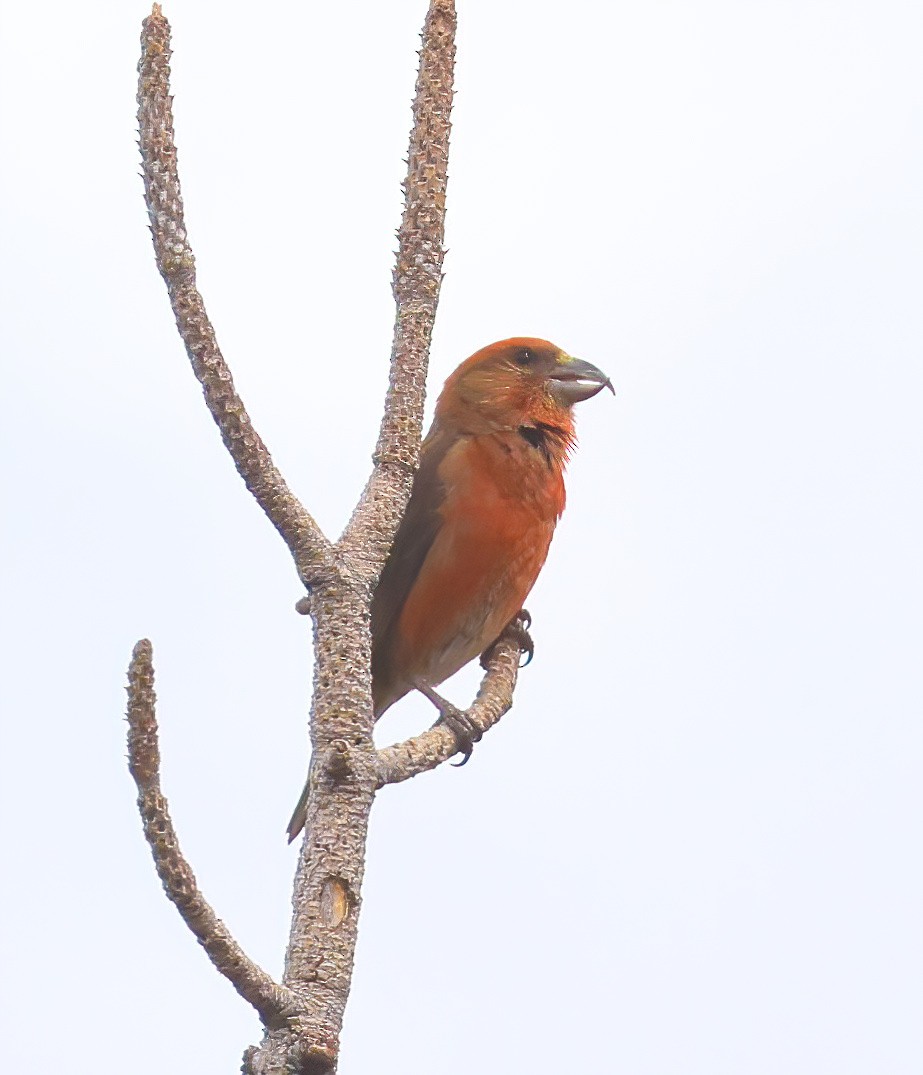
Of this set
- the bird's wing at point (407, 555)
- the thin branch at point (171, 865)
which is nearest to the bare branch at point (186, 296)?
the thin branch at point (171, 865)

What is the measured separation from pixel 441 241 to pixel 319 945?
1802 mm

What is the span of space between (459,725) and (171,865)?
1577 millimetres

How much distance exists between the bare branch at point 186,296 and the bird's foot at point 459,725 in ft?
2.51

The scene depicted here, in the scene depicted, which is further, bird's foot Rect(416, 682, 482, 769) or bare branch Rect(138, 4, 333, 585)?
bird's foot Rect(416, 682, 482, 769)

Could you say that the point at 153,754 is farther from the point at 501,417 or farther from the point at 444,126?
the point at 501,417

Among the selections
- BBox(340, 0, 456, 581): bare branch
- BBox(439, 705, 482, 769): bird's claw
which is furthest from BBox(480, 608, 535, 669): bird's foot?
BBox(340, 0, 456, 581): bare branch

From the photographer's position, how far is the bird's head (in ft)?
20.0

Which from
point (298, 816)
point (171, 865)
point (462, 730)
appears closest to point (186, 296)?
point (171, 865)

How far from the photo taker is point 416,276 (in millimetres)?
3855

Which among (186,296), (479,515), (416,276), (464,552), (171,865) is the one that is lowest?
(171,865)

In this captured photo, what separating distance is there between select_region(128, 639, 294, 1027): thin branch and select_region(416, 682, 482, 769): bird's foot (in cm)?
103

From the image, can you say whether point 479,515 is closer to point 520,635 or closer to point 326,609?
point 520,635

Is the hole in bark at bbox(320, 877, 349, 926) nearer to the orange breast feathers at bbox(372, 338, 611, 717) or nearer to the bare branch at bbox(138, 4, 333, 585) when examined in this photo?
the bare branch at bbox(138, 4, 333, 585)

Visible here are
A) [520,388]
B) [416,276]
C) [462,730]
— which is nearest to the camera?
[416,276]
